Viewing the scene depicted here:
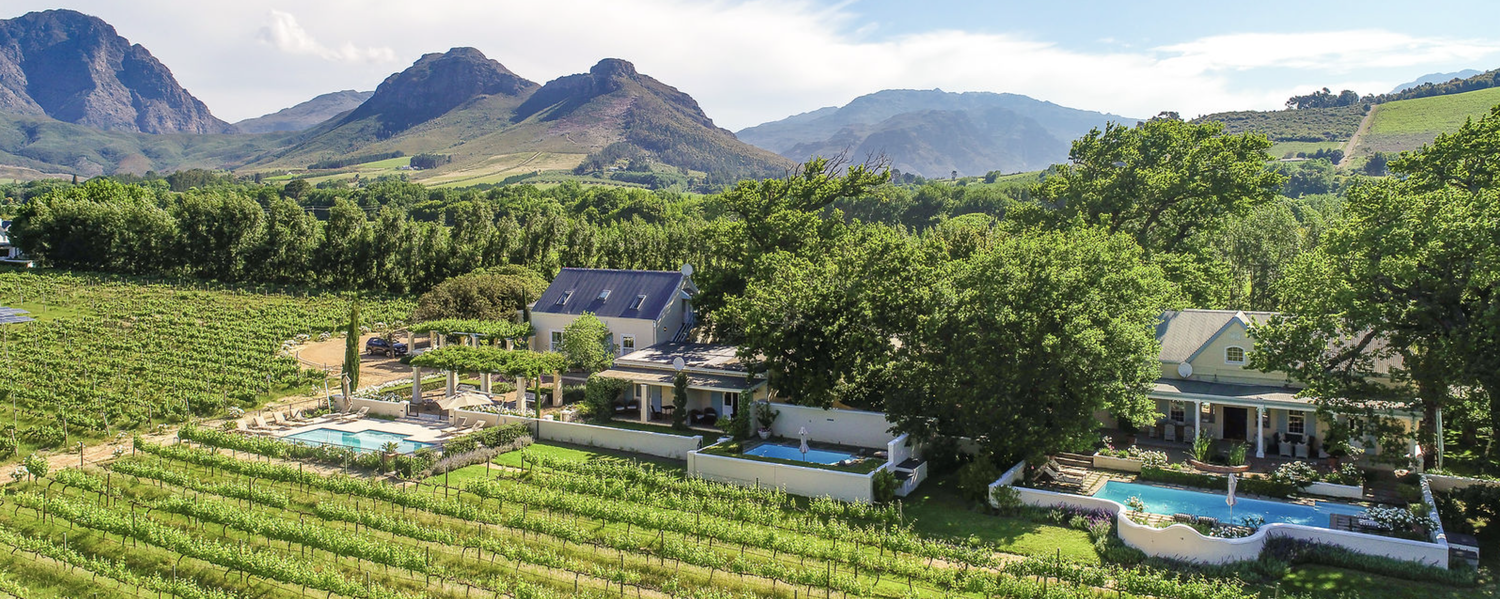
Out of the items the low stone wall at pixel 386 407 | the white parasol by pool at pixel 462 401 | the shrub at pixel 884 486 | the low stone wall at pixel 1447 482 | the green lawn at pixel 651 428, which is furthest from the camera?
the low stone wall at pixel 386 407

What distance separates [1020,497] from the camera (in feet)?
80.0

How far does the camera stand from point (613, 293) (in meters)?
45.3

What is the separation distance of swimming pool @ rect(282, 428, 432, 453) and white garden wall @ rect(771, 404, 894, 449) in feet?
39.0

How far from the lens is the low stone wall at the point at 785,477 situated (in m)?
25.3

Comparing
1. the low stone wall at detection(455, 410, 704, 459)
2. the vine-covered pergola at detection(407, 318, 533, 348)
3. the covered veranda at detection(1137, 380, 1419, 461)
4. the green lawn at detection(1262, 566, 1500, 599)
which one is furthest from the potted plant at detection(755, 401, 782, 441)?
the green lawn at detection(1262, 566, 1500, 599)

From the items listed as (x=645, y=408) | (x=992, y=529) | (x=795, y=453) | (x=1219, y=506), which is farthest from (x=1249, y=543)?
(x=645, y=408)

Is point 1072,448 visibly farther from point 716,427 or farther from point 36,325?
point 36,325

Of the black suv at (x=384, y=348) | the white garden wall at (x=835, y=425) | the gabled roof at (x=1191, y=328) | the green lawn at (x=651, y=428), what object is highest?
the gabled roof at (x=1191, y=328)

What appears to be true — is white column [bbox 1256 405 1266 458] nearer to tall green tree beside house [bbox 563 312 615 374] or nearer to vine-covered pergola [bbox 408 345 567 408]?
tall green tree beside house [bbox 563 312 615 374]

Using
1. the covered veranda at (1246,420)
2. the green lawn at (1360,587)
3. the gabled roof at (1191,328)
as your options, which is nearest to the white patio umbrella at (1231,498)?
the green lawn at (1360,587)

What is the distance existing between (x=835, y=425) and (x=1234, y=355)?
1338cm

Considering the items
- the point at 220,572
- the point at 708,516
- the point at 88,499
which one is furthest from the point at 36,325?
the point at 708,516

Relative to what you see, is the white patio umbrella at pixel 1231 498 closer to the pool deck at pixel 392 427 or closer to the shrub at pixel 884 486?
the shrub at pixel 884 486

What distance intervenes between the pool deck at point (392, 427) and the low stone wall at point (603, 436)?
4.26ft
